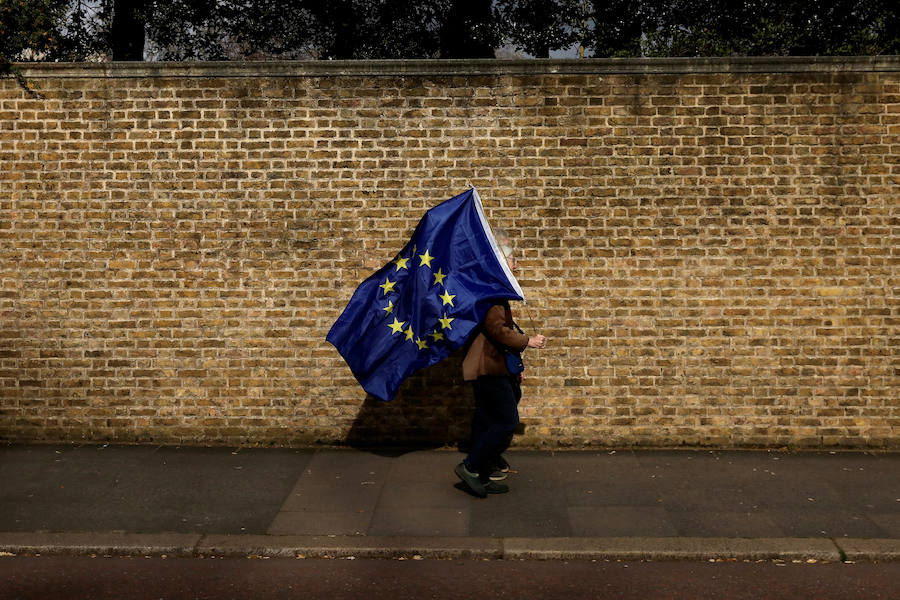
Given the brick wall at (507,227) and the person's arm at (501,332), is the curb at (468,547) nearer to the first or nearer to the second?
the person's arm at (501,332)

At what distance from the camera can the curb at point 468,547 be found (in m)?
5.55

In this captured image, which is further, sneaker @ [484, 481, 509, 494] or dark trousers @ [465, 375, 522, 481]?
sneaker @ [484, 481, 509, 494]

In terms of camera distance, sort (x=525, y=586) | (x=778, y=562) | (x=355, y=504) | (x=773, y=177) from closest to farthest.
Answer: (x=525, y=586) → (x=778, y=562) → (x=355, y=504) → (x=773, y=177)

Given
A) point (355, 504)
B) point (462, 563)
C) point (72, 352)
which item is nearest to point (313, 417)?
point (355, 504)

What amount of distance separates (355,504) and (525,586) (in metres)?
1.80

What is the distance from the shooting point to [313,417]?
817cm

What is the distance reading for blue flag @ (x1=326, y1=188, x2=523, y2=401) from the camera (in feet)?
21.9

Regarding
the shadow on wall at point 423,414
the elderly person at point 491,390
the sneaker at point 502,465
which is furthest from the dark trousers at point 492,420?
the shadow on wall at point 423,414

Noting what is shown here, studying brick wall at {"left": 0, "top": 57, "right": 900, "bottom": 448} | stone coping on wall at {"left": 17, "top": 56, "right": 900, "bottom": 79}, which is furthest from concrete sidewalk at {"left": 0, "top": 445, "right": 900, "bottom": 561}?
stone coping on wall at {"left": 17, "top": 56, "right": 900, "bottom": 79}

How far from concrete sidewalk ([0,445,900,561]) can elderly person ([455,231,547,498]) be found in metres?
0.22

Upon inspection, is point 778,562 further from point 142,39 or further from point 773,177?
point 142,39

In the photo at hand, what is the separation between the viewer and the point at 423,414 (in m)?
8.17

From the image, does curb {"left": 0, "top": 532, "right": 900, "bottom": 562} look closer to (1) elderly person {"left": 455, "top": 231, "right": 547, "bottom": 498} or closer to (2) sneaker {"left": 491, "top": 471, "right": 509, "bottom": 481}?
(1) elderly person {"left": 455, "top": 231, "right": 547, "bottom": 498}

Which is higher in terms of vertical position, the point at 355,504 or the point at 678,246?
the point at 678,246
